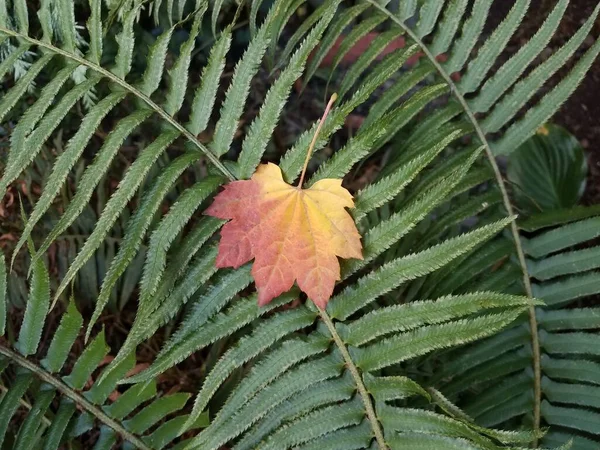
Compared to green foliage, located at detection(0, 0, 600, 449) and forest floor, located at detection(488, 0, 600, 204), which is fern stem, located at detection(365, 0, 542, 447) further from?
forest floor, located at detection(488, 0, 600, 204)

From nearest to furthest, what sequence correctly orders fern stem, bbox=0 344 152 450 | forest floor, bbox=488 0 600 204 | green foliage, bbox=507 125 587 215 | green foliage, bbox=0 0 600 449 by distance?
green foliage, bbox=0 0 600 449 < fern stem, bbox=0 344 152 450 < green foliage, bbox=507 125 587 215 < forest floor, bbox=488 0 600 204

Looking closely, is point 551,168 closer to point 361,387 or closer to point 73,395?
point 361,387

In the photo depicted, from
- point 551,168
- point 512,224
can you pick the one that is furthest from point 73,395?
point 551,168

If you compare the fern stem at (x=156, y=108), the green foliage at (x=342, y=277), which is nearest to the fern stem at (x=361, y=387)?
the green foliage at (x=342, y=277)

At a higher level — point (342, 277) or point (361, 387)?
point (342, 277)

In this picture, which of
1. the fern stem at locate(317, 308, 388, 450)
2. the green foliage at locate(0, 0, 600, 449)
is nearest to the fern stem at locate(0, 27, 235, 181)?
the green foliage at locate(0, 0, 600, 449)

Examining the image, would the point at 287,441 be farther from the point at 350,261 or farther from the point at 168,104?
the point at 168,104

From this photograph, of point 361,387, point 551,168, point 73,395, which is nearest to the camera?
point 361,387

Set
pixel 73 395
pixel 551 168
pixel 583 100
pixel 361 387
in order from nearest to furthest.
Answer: pixel 361 387, pixel 73 395, pixel 551 168, pixel 583 100
